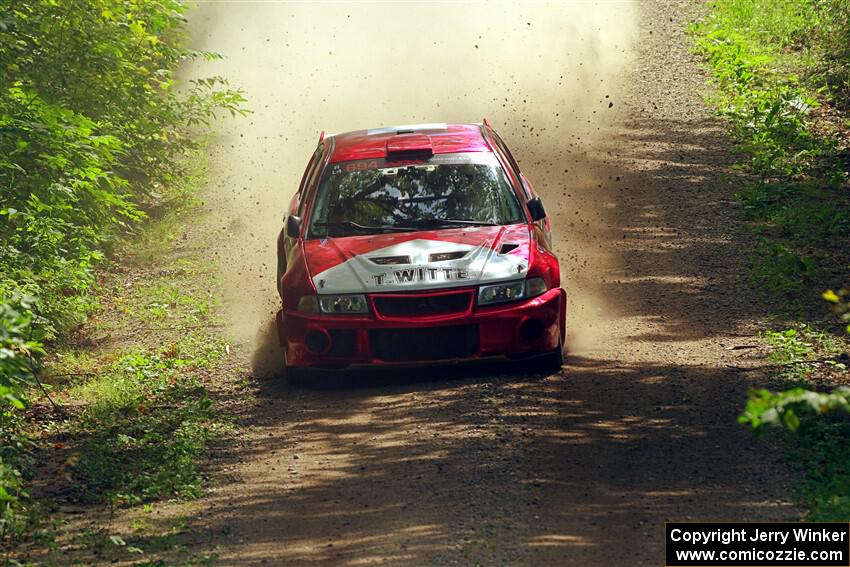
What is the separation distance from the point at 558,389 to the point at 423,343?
1.10 metres

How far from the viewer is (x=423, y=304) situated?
9297 mm

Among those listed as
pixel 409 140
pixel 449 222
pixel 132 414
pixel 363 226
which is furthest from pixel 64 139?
pixel 449 222

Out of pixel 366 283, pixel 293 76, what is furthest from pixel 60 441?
pixel 293 76

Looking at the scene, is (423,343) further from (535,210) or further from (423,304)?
(535,210)

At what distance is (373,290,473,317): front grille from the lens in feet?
30.5

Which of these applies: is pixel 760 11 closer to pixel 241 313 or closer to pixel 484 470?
pixel 241 313

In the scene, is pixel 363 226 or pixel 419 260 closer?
pixel 419 260

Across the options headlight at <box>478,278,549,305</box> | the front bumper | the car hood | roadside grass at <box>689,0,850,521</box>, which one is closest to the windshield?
the car hood

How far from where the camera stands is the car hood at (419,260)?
367 inches

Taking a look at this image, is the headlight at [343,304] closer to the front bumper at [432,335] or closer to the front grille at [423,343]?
the front bumper at [432,335]

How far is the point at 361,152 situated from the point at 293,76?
55.6ft

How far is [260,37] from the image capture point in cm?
2950

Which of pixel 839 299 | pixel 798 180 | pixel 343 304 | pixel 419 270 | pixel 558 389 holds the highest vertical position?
Result: pixel 839 299

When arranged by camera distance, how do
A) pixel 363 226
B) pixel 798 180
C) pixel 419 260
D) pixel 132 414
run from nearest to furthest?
pixel 419 260 → pixel 132 414 → pixel 363 226 → pixel 798 180
